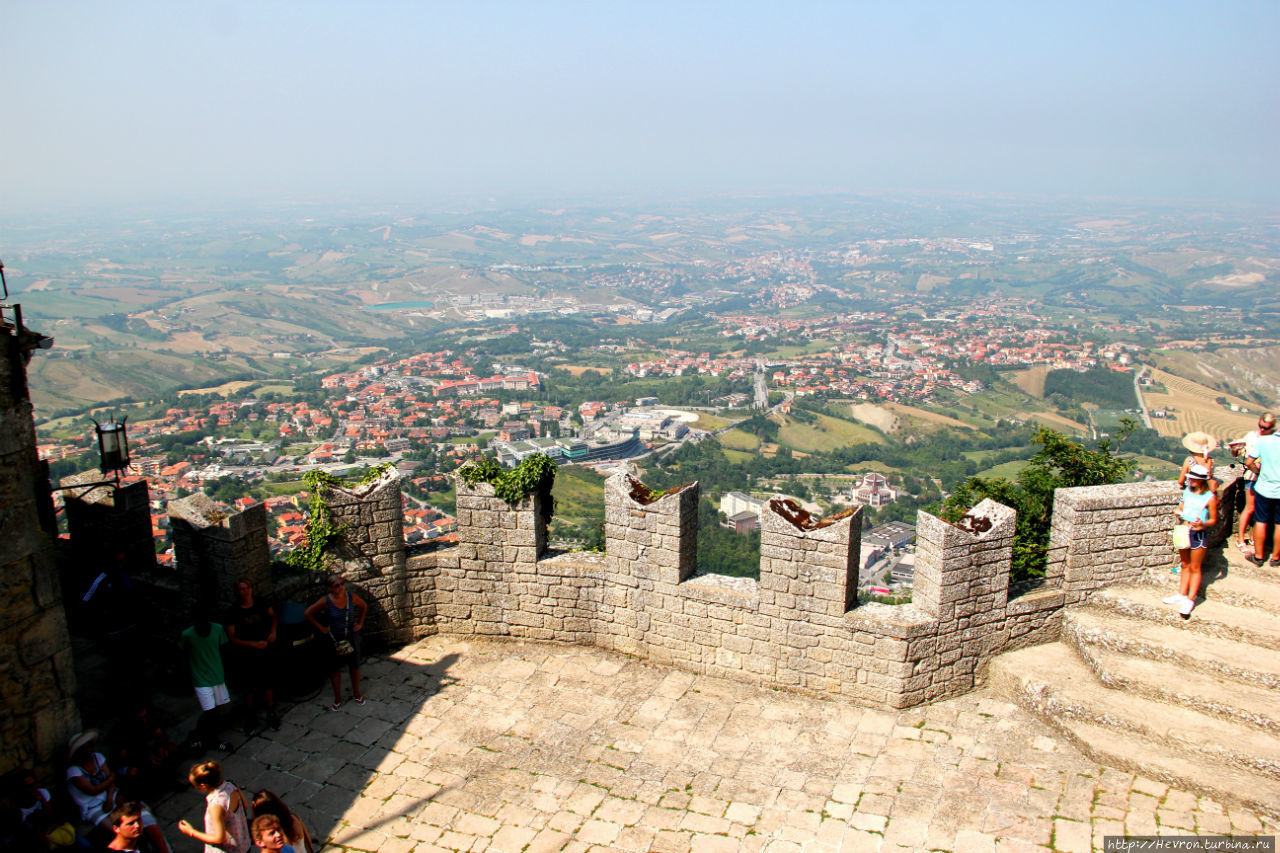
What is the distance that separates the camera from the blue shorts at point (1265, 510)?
7723mm

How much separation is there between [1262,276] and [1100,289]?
3504cm

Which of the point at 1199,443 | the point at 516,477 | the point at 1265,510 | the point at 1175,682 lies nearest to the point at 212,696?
the point at 516,477

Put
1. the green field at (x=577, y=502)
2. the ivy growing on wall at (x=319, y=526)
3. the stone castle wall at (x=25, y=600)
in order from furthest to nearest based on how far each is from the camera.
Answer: the green field at (x=577, y=502), the ivy growing on wall at (x=319, y=526), the stone castle wall at (x=25, y=600)

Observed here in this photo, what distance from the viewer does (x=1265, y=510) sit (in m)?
7.81

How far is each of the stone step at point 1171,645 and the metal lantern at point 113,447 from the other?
9.04m

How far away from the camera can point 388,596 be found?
8609mm

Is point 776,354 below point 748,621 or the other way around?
below

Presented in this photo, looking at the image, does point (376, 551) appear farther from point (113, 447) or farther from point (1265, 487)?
point (1265, 487)

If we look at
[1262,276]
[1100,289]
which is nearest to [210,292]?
[1100,289]

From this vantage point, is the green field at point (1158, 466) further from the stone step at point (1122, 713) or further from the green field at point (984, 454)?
the stone step at point (1122, 713)

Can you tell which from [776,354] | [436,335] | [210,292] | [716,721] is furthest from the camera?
[210,292]

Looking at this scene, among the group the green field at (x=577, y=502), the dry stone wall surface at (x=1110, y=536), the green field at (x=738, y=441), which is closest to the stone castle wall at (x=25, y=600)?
the dry stone wall surface at (x=1110, y=536)

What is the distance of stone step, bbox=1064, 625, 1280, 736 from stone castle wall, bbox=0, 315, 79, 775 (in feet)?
28.2

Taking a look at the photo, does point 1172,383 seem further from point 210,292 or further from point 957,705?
point 210,292
